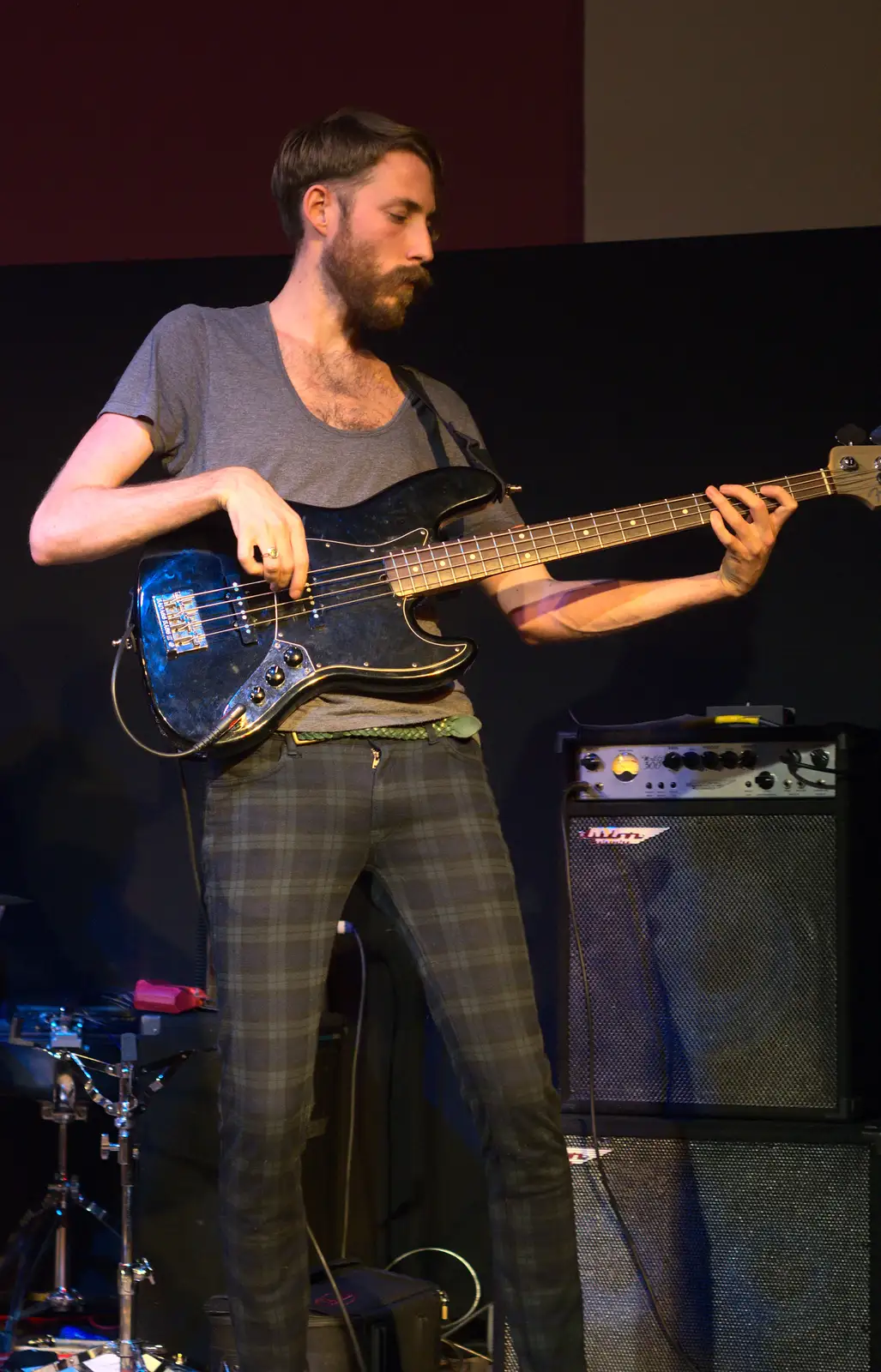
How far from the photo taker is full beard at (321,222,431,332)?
2.37 metres

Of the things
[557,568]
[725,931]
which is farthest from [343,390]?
[557,568]

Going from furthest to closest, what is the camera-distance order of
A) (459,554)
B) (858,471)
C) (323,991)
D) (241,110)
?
(241,110) → (858,471) → (459,554) → (323,991)

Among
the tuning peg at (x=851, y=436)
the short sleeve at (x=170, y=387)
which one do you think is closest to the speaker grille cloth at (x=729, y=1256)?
the tuning peg at (x=851, y=436)

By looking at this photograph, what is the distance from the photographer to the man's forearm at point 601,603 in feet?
8.07

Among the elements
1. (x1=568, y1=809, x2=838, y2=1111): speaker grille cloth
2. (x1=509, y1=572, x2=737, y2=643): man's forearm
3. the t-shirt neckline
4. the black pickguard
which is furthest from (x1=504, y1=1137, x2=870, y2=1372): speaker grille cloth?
the t-shirt neckline

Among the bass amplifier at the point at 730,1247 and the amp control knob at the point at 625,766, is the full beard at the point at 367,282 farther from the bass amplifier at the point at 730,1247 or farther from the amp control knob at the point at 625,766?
the bass amplifier at the point at 730,1247

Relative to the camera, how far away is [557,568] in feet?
12.4

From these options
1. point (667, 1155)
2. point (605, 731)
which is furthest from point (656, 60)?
point (667, 1155)

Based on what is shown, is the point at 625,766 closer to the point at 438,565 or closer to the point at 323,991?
the point at 438,565

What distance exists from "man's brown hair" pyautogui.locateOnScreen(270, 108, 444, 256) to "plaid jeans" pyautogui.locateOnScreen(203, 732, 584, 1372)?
3.31 ft

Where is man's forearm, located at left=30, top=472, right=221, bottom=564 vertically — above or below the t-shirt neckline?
below

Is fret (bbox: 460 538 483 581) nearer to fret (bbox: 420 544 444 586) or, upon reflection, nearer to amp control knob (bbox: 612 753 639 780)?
fret (bbox: 420 544 444 586)

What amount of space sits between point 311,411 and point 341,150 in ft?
1.57

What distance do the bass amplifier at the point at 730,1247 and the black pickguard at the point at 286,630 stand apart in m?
1.21
